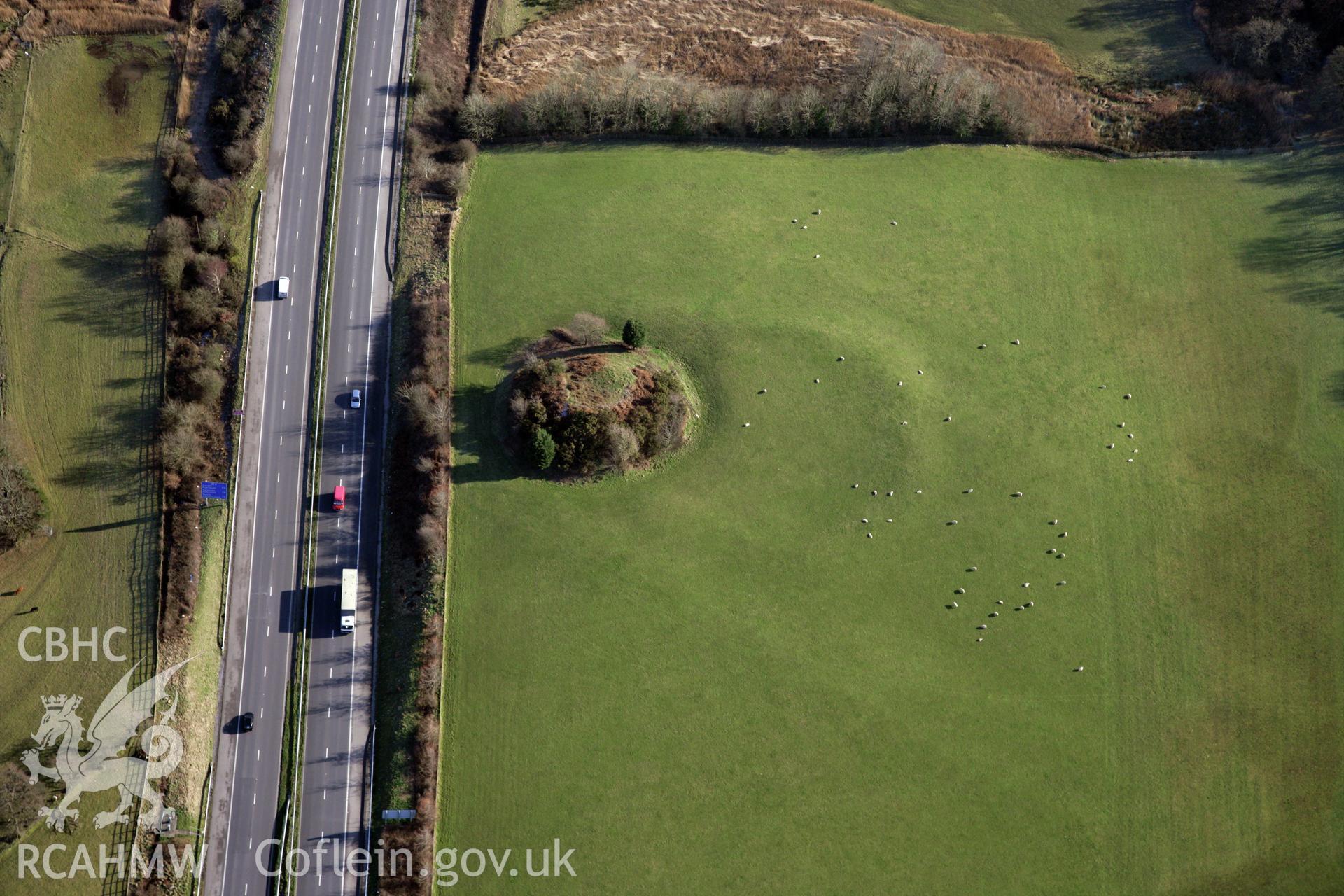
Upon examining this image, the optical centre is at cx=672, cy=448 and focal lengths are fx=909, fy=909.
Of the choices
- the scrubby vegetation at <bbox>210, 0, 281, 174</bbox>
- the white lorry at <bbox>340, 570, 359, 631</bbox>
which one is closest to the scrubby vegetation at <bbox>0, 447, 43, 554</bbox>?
the white lorry at <bbox>340, 570, 359, 631</bbox>

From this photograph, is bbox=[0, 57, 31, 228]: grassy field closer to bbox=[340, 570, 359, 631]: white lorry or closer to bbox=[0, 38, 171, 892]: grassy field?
bbox=[0, 38, 171, 892]: grassy field

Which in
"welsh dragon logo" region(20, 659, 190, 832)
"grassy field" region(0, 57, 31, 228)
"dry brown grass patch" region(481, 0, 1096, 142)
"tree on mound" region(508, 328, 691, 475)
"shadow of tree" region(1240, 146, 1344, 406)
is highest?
"dry brown grass patch" region(481, 0, 1096, 142)

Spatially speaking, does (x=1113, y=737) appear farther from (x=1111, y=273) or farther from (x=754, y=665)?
(x=1111, y=273)

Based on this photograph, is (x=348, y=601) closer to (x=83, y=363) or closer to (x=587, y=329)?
(x=587, y=329)

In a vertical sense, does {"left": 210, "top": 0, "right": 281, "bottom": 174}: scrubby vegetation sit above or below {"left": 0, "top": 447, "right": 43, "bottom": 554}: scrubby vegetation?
above

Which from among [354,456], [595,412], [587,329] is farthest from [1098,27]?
[354,456]

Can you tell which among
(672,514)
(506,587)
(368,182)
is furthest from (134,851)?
(368,182)
